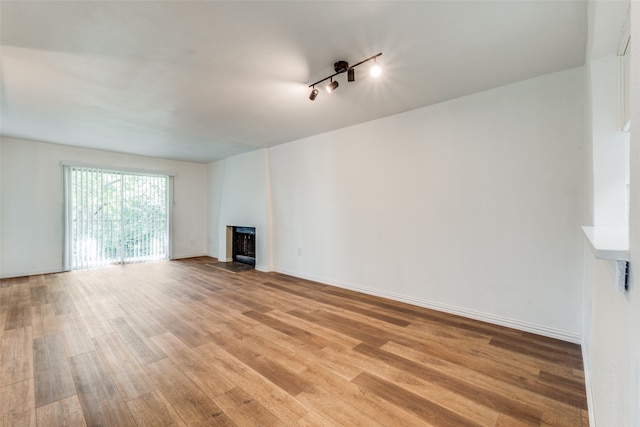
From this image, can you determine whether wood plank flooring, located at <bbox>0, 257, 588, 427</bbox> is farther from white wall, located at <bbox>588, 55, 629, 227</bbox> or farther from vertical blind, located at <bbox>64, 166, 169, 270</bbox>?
vertical blind, located at <bbox>64, 166, 169, 270</bbox>

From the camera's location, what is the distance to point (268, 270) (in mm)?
5406

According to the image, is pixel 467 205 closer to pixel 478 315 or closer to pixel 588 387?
pixel 478 315

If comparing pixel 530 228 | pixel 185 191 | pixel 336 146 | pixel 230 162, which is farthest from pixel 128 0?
pixel 185 191

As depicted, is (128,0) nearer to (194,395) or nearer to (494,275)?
(194,395)

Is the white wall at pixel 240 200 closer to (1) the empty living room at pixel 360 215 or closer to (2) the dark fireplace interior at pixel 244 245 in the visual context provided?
(2) the dark fireplace interior at pixel 244 245

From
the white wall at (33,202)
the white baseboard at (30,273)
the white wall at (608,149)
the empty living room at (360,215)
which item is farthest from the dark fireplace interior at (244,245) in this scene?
the white wall at (608,149)

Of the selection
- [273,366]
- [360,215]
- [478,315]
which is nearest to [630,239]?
[273,366]

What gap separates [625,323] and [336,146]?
3845 mm

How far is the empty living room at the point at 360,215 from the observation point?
1681mm

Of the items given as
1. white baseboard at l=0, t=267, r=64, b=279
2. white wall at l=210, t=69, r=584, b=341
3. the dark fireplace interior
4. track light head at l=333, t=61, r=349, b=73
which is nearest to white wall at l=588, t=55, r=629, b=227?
white wall at l=210, t=69, r=584, b=341

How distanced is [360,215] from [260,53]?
247cm

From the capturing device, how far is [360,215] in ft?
13.2

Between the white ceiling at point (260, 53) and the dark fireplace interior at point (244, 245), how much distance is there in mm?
2832

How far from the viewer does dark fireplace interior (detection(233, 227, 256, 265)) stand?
5.90 metres
